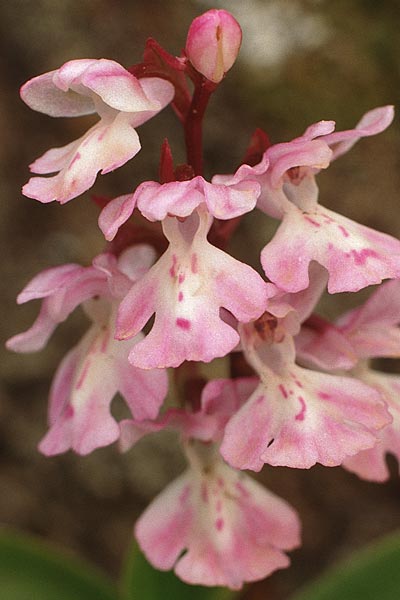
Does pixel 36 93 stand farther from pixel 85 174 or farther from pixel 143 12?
pixel 143 12

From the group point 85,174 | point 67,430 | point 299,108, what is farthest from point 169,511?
point 299,108

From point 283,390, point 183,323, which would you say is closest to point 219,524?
point 283,390

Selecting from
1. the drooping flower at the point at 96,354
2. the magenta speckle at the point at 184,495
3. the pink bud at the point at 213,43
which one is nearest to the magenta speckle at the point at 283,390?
the drooping flower at the point at 96,354

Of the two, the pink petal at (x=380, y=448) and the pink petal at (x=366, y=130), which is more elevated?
the pink petal at (x=366, y=130)

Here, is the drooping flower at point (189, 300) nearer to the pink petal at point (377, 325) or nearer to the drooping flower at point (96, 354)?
the drooping flower at point (96, 354)

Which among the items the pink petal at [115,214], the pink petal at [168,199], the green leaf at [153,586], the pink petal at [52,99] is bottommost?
the green leaf at [153,586]

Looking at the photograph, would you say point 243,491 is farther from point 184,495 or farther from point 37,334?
point 37,334
